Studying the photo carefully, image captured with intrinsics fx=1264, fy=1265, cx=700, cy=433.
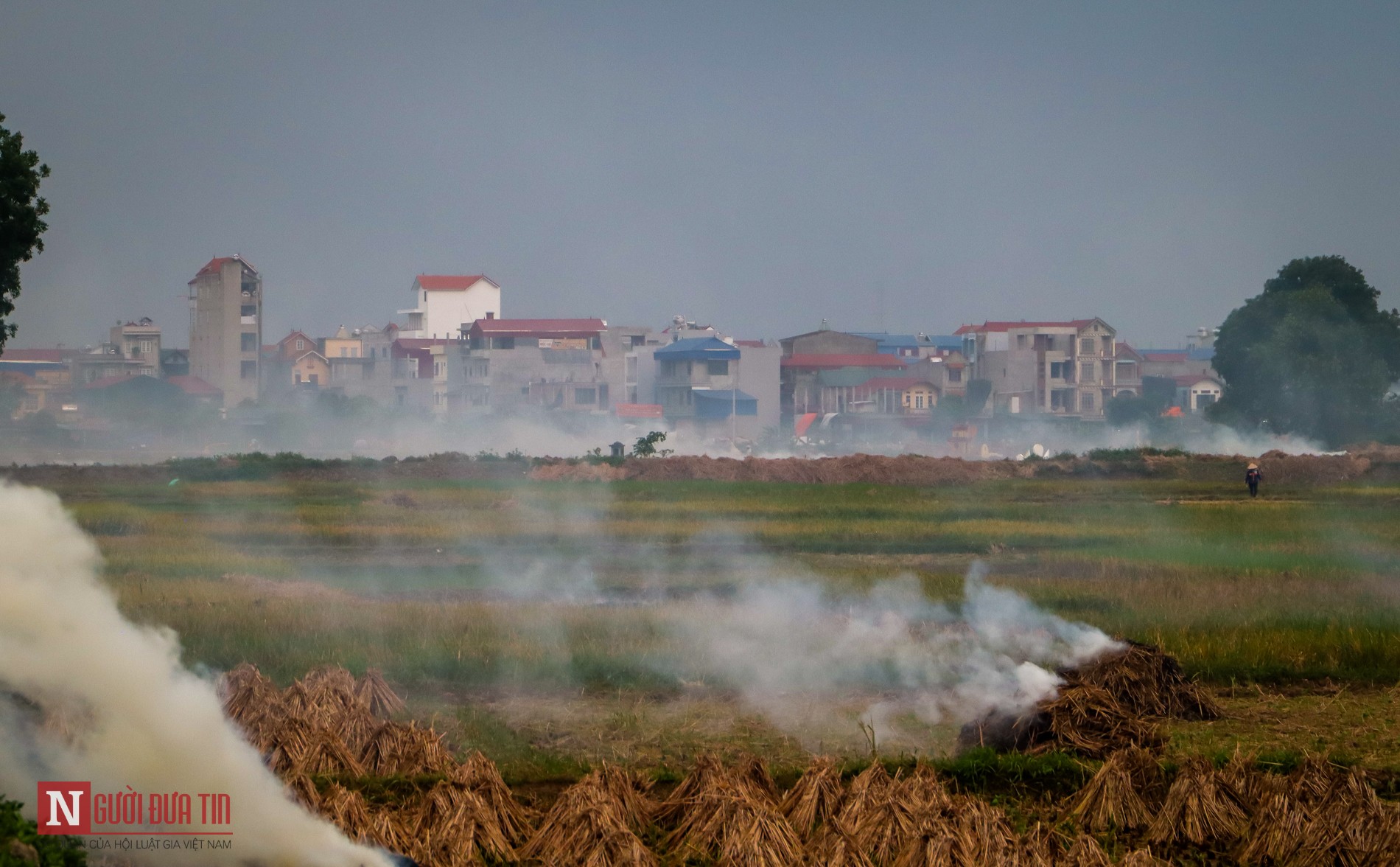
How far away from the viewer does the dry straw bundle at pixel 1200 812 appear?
8609 mm

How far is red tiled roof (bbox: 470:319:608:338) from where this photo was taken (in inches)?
3282

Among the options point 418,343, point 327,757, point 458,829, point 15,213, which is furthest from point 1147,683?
point 418,343

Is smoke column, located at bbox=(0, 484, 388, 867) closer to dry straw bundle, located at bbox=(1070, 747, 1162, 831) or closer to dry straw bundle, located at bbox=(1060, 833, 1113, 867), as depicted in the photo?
dry straw bundle, located at bbox=(1060, 833, 1113, 867)


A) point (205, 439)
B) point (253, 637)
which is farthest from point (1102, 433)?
point (253, 637)

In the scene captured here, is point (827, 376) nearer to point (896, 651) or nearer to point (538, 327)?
point (538, 327)

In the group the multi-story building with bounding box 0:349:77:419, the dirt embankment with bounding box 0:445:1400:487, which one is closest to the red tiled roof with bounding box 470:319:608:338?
the multi-story building with bounding box 0:349:77:419

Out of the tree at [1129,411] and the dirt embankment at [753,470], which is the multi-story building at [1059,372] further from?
the dirt embankment at [753,470]

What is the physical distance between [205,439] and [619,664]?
62357 millimetres

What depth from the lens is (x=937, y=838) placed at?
311 inches

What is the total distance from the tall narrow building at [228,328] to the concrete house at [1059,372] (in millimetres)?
48404

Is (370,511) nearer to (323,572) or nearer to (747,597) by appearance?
(323,572)

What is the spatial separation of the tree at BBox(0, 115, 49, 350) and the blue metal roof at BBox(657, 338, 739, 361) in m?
50.2

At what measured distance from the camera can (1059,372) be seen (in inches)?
3452

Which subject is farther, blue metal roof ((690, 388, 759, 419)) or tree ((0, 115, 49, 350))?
blue metal roof ((690, 388, 759, 419))
